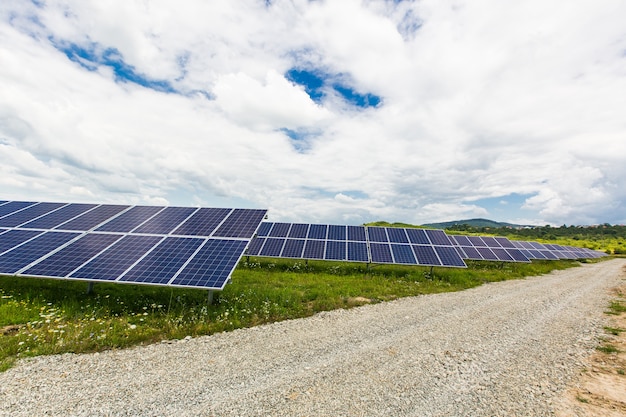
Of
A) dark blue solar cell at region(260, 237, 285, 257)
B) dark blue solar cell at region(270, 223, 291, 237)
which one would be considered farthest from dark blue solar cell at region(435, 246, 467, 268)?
dark blue solar cell at region(270, 223, 291, 237)

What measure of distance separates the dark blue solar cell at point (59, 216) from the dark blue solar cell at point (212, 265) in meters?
10.1

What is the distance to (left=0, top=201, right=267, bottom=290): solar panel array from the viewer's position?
1218 cm

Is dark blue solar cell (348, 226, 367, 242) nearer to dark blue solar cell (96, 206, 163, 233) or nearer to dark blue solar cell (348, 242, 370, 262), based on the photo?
dark blue solar cell (348, 242, 370, 262)

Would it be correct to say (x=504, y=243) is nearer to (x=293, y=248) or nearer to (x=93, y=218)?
(x=293, y=248)

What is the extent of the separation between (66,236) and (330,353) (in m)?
15.1

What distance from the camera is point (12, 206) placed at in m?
21.0

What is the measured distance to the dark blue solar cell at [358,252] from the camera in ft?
72.8

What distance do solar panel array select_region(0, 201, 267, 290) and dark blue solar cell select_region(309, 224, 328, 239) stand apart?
9146mm

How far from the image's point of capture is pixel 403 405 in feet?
21.2

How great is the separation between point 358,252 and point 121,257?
51.8 feet

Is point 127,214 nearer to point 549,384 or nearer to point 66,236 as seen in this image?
point 66,236

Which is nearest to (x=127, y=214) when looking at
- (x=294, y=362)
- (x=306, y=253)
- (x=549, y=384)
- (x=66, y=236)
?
(x=66, y=236)

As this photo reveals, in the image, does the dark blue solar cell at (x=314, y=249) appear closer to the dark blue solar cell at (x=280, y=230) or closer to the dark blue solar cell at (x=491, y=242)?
the dark blue solar cell at (x=280, y=230)

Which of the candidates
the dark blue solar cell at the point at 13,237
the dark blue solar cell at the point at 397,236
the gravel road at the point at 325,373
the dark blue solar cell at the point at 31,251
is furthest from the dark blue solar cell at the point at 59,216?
the dark blue solar cell at the point at 397,236
